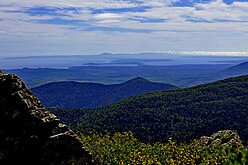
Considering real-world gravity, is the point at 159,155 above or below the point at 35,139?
below

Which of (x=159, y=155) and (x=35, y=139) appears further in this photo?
(x=159, y=155)

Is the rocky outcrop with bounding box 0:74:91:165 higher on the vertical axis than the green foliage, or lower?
higher

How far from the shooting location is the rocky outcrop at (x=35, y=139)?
18.5 m

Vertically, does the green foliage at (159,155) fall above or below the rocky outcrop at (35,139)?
below

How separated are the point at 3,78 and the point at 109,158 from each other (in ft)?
27.2

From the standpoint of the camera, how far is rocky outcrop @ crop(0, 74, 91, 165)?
60.5ft

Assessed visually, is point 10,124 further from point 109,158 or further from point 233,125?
point 233,125

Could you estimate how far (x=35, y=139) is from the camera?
18.5m

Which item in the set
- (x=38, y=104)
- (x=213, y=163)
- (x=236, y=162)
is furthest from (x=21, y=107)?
(x=236, y=162)

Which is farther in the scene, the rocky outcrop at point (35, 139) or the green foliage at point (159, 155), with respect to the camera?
the green foliage at point (159, 155)

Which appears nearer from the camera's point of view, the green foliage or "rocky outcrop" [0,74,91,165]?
"rocky outcrop" [0,74,91,165]

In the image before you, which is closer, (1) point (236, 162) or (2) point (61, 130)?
(2) point (61, 130)

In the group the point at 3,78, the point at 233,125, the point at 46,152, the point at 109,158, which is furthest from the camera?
the point at 233,125

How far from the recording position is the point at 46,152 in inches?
726
